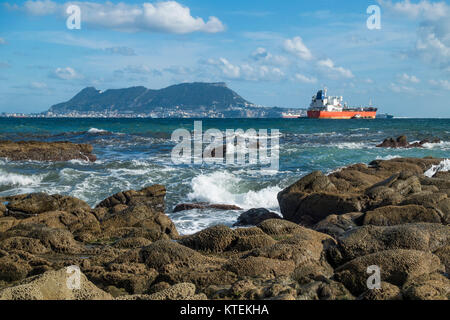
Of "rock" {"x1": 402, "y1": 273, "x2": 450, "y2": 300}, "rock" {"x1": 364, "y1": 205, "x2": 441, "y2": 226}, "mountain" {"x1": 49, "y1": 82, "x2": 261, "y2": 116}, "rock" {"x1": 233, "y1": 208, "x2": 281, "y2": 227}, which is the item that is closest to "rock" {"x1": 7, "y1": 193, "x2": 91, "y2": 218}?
"rock" {"x1": 233, "y1": 208, "x2": 281, "y2": 227}

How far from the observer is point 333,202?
9.98 m

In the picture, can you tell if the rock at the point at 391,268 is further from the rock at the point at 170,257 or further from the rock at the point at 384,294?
the rock at the point at 170,257

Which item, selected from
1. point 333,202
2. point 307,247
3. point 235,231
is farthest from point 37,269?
point 333,202

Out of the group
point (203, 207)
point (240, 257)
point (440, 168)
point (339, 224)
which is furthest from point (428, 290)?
point (440, 168)

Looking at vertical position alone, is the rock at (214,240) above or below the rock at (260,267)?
below

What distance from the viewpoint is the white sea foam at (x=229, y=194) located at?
48.5ft

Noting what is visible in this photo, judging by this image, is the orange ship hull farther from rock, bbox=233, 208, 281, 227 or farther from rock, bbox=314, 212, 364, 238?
rock, bbox=314, 212, 364, 238

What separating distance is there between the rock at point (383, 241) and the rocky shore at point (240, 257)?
13mm

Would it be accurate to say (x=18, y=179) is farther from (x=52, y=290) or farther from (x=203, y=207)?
(x=52, y=290)

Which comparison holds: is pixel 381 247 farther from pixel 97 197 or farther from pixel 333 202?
pixel 97 197

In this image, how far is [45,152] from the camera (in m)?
23.1

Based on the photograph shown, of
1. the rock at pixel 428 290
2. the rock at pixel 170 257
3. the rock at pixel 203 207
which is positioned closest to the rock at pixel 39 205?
the rock at pixel 203 207
